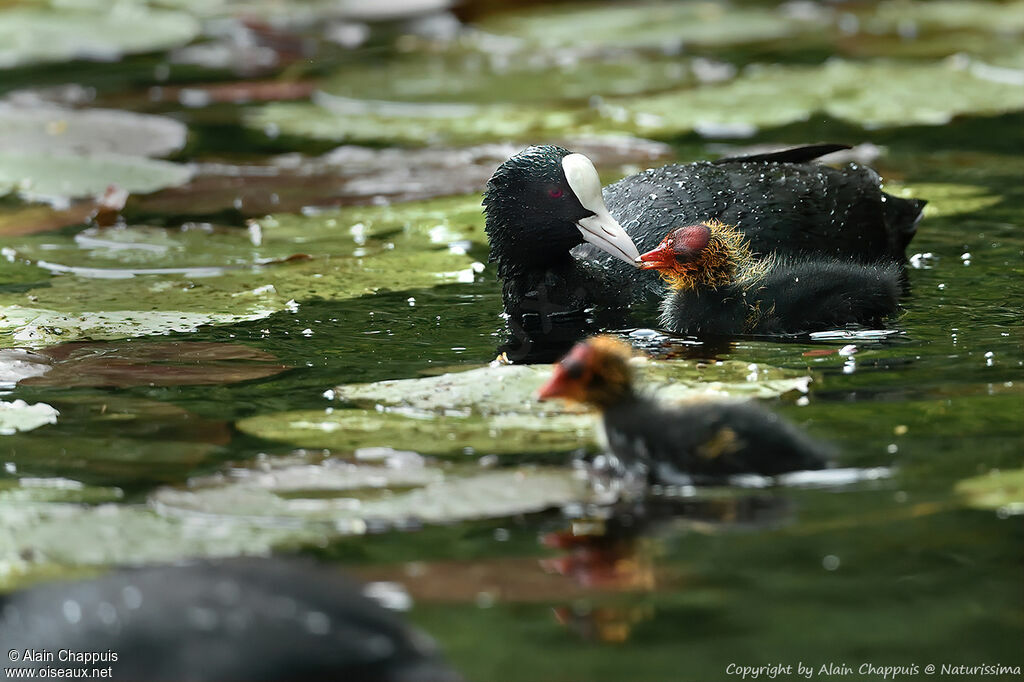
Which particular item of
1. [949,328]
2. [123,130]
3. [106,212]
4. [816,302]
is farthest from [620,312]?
[123,130]

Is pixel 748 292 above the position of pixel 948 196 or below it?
above

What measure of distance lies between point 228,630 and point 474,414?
1.58 meters

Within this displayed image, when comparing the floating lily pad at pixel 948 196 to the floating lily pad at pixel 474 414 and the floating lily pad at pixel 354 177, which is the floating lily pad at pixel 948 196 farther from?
the floating lily pad at pixel 474 414

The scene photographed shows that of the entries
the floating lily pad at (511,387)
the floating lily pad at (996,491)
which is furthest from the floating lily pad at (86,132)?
the floating lily pad at (996,491)

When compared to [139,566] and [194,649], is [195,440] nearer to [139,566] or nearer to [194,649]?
[139,566]

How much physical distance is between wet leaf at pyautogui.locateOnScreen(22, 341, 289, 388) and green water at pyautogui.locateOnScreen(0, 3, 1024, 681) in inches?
0.8

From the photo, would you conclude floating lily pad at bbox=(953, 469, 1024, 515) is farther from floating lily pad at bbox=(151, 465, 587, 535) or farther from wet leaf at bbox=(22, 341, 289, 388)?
wet leaf at bbox=(22, 341, 289, 388)

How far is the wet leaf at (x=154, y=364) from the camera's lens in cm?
468

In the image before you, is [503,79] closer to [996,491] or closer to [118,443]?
[118,443]

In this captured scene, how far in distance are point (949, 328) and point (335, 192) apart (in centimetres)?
405

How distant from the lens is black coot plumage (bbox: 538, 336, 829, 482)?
3.59 m

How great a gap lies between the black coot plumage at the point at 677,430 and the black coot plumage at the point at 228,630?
40.8 inches

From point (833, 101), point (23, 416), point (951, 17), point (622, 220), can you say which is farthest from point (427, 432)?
point (951, 17)

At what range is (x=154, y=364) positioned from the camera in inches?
192
